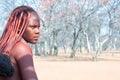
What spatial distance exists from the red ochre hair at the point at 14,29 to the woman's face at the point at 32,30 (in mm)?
26

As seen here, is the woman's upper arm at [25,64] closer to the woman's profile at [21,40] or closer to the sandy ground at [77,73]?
the woman's profile at [21,40]

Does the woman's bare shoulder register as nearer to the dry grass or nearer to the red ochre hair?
the red ochre hair

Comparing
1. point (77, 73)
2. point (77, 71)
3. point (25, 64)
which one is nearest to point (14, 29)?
point (25, 64)

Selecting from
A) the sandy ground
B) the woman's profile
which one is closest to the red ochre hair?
the woman's profile

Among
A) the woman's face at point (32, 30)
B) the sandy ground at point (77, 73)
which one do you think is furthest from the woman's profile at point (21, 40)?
the sandy ground at point (77, 73)

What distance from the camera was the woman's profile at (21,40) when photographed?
1.70 metres

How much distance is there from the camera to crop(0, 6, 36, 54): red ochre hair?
1.78 meters

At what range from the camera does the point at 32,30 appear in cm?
186

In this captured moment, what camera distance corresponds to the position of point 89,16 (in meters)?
35.4

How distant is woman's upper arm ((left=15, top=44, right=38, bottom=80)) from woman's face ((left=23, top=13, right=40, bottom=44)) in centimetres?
16

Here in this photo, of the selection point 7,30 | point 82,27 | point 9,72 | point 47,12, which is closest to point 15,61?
point 9,72

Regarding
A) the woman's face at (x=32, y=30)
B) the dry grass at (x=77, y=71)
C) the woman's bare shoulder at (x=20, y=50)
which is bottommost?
the dry grass at (x=77, y=71)

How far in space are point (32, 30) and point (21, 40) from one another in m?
0.10

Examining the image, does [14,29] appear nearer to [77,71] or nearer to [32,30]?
[32,30]
